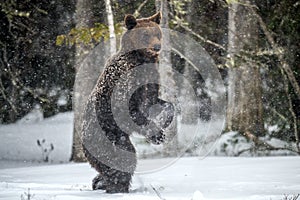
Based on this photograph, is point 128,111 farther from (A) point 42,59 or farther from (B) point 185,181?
(A) point 42,59

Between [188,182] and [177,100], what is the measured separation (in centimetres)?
269

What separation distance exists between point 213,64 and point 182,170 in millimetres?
8428

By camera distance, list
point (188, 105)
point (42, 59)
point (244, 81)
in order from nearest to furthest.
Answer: point (244, 81)
point (42, 59)
point (188, 105)

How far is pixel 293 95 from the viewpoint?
1136cm

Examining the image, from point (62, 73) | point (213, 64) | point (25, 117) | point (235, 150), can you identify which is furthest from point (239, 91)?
point (25, 117)

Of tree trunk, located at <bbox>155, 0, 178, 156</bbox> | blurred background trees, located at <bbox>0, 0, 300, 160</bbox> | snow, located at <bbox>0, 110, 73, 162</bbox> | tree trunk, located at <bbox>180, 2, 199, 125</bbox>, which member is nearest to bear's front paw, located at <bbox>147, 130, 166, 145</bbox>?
tree trunk, located at <bbox>155, 0, 178, 156</bbox>

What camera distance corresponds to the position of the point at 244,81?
11445 millimetres

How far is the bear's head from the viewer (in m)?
5.65

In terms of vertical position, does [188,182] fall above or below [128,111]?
below

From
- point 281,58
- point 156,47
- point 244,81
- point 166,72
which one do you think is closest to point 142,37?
point 156,47

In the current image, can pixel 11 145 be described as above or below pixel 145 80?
below

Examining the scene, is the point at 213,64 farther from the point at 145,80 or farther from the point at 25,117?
the point at 145,80

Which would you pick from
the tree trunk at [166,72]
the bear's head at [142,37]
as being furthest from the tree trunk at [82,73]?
the bear's head at [142,37]

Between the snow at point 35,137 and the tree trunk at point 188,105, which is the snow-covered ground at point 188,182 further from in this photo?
the tree trunk at point 188,105
